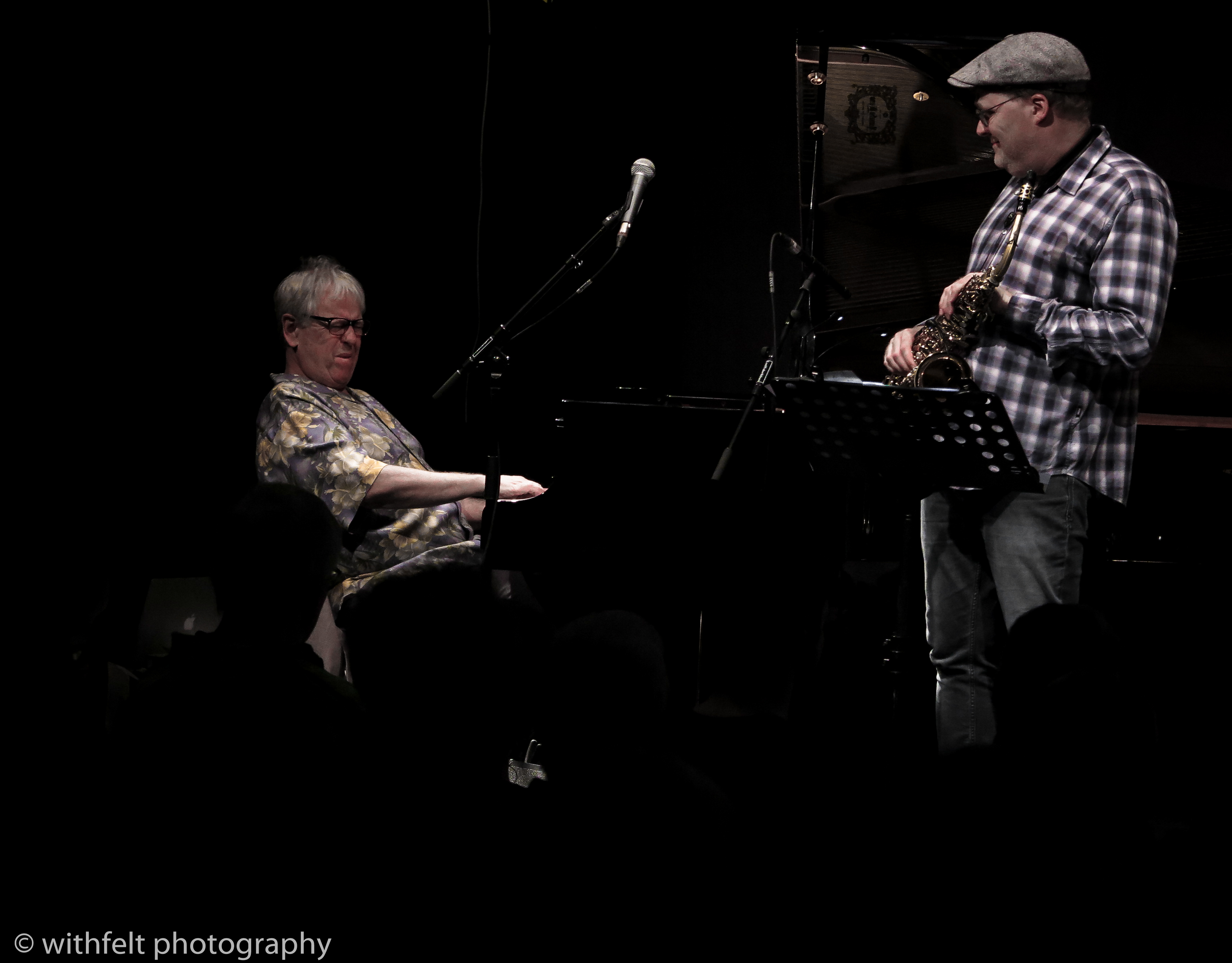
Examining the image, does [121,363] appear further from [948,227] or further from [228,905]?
[948,227]

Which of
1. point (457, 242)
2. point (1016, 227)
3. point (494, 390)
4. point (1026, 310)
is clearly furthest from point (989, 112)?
point (457, 242)

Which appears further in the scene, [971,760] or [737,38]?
[737,38]

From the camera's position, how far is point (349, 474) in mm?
3070

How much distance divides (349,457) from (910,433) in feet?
5.23

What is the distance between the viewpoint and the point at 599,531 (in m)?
2.93

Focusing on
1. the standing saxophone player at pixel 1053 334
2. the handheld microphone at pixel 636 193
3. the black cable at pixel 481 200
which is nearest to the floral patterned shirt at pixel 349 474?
the handheld microphone at pixel 636 193

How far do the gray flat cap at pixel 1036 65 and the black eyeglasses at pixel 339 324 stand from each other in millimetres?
1982

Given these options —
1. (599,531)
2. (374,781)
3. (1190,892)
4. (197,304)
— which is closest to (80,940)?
(374,781)

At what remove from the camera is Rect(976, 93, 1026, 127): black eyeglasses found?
2.65 m

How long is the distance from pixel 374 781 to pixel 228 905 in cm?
23

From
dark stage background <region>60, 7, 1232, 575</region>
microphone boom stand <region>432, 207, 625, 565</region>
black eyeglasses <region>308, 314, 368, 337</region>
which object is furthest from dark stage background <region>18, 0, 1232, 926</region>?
black eyeglasses <region>308, 314, 368, 337</region>

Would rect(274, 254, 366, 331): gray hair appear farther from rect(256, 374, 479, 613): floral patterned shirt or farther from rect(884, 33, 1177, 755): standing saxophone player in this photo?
rect(884, 33, 1177, 755): standing saxophone player

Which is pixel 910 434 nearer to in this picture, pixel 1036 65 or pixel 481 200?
pixel 1036 65

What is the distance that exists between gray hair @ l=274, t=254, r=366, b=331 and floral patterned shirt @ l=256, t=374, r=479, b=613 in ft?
0.72
